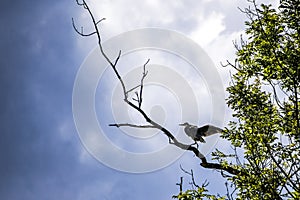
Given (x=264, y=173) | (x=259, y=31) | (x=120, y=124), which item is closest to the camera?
(x=264, y=173)

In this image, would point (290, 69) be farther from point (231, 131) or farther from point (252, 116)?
point (231, 131)

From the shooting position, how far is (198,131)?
495 inches

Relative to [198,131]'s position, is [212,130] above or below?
below

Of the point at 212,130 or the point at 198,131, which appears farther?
the point at 198,131

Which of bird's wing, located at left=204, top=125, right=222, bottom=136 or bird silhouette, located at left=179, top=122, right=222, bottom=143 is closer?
bird's wing, located at left=204, top=125, right=222, bottom=136

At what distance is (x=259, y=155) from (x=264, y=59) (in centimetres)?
270

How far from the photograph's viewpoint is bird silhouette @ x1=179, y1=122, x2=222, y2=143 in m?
12.2

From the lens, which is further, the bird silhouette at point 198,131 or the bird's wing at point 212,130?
the bird silhouette at point 198,131

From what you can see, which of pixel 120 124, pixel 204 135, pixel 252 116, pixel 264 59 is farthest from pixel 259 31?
pixel 120 124

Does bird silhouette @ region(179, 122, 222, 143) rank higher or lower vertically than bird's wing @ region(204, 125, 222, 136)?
higher

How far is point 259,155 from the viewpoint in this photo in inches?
354

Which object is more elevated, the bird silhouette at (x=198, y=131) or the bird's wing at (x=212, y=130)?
the bird silhouette at (x=198, y=131)

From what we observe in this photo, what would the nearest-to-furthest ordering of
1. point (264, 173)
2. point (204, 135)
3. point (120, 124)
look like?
point (264, 173)
point (120, 124)
point (204, 135)

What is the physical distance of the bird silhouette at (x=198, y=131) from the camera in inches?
480
